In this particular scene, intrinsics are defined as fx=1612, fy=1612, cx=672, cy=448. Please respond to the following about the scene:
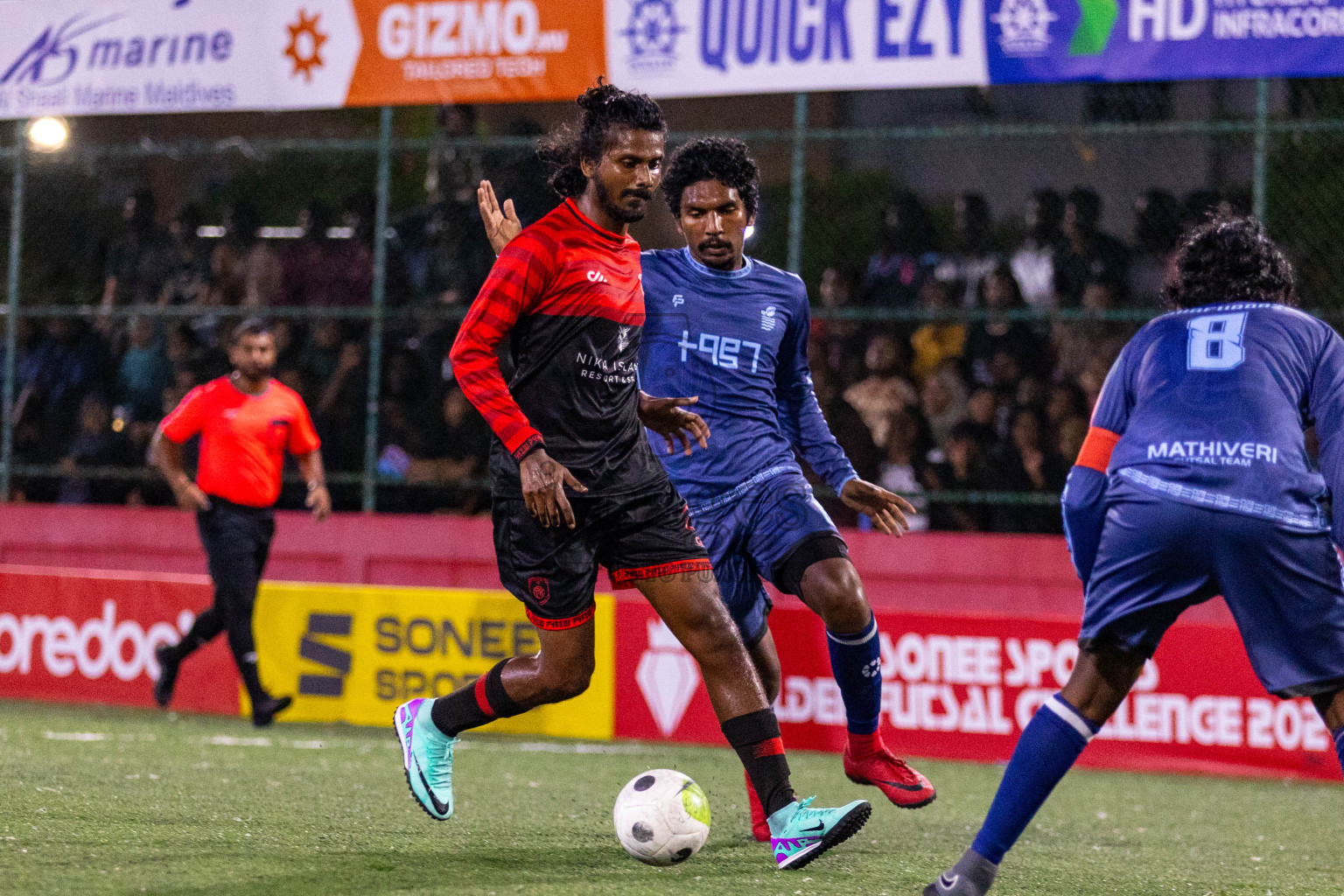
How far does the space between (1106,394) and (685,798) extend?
1691mm

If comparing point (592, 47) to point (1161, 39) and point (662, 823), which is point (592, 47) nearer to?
point (1161, 39)

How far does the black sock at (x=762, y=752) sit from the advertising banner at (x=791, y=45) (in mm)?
5959

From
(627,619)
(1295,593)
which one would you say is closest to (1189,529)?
(1295,593)

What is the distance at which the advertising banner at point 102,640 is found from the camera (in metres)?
9.95

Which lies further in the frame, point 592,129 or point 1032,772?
point 592,129

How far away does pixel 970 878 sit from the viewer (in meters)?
4.02

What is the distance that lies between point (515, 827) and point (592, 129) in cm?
246

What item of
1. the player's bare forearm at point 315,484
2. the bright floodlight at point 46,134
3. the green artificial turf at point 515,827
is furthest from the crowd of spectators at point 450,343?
the green artificial turf at point 515,827

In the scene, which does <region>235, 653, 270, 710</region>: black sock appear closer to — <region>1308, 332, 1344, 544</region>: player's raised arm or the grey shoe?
the grey shoe

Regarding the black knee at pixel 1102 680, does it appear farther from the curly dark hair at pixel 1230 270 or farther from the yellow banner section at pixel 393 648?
the yellow banner section at pixel 393 648

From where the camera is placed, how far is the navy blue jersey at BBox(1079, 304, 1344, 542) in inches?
157

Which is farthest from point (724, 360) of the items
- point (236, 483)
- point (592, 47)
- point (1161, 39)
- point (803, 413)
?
point (592, 47)

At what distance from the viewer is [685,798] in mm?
4766

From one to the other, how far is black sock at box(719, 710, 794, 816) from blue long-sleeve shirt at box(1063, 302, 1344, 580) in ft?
3.59
